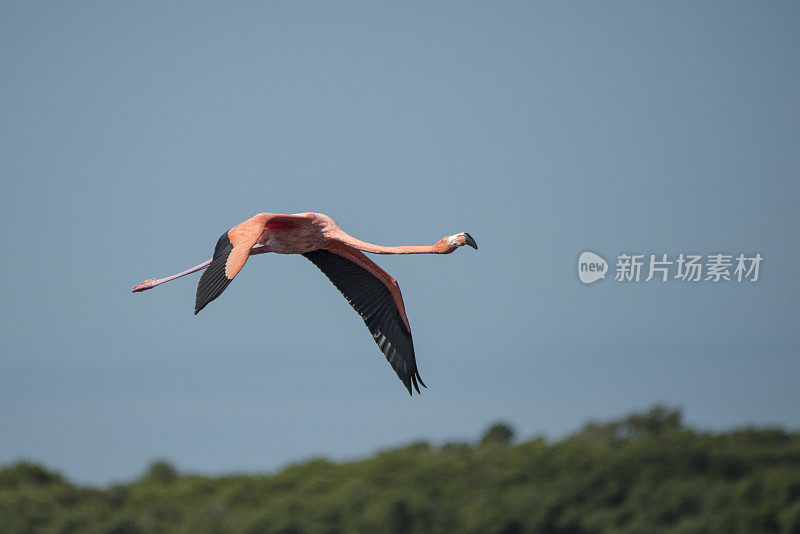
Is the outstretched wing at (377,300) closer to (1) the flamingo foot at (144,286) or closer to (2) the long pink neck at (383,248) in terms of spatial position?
(2) the long pink neck at (383,248)

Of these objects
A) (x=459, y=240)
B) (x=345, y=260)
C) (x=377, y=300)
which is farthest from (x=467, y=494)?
(x=459, y=240)

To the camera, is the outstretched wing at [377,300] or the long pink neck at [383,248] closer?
the long pink neck at [383,248]

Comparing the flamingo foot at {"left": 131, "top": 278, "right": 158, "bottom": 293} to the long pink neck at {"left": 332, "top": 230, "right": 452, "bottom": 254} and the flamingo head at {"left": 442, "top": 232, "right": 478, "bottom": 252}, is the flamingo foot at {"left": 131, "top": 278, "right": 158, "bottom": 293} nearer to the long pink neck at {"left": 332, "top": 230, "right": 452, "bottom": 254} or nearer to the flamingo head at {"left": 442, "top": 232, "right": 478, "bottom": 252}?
the long pink neck at {"left": 332, "top": 230, "right": 452, "bottom": 254}

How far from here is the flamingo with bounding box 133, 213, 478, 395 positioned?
54.7ft

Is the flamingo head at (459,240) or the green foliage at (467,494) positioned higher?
the flamingo head at (459,240)

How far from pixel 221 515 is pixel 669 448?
900 centimetres

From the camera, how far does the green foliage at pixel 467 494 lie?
19766 mm

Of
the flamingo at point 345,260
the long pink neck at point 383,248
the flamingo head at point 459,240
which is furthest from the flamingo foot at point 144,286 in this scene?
the flamingo head at point 459,240

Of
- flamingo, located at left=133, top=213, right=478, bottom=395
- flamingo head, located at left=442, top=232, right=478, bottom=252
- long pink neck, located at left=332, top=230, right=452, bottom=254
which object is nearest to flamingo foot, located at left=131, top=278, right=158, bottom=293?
flamingo, located at left=133, top=213, right=478, bottom=395

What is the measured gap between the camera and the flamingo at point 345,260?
16672mm

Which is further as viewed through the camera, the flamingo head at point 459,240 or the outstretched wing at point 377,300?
the outstretched wing at point 377,300

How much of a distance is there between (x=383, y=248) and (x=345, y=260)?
79.6 inches

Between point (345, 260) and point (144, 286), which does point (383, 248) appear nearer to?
point (345, 260)

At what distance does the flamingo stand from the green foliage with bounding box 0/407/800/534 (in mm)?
2538
